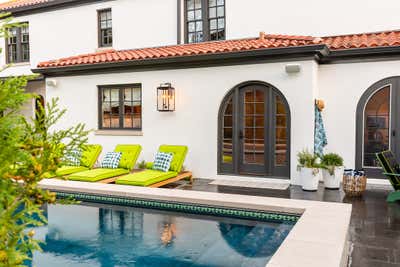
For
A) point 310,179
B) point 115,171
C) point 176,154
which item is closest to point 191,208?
point 176,154

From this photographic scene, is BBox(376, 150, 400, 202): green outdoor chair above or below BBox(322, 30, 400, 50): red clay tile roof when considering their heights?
below

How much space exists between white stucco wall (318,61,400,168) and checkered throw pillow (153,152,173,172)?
4878 millimetres

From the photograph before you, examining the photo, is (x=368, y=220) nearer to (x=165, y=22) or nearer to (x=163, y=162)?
(x=163, y=162)

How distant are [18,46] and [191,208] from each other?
1470 cm

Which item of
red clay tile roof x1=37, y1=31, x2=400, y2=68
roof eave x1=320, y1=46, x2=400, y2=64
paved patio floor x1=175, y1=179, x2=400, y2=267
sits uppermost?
red clay tile roof x1=37, y1=31, x2=400, y2=68

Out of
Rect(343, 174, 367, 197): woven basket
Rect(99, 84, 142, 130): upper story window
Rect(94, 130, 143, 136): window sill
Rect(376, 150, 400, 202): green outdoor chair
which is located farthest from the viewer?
Rect(99, 84, 142, 130): upper story window

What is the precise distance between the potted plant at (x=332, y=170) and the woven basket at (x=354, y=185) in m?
0.60

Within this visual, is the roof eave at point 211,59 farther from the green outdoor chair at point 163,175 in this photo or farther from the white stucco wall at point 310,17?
the green outdoor chair at point 163,175

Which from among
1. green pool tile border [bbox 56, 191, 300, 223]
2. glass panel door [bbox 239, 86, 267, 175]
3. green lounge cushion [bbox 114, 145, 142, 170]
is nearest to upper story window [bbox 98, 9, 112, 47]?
green lounge cushion [bbox 114, 145, 142, 170]

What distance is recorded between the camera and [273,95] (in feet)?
34.5

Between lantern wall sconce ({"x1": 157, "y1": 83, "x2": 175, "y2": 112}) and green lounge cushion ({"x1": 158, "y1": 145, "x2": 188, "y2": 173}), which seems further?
lantern wall sconce ({"x1": 157, "y1": 83, "x2": 175, "y2": 112})

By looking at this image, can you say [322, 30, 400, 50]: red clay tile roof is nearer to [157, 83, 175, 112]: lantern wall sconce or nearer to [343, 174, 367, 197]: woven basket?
[343, 174, 367, 197]: woven basket

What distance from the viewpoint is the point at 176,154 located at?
428 inches

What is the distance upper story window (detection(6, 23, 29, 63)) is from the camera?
17797 mm
